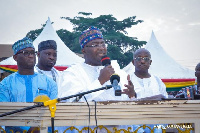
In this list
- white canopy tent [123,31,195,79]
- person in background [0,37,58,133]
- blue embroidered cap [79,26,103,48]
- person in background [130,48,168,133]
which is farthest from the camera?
white canopy tent [123,31,195,79]

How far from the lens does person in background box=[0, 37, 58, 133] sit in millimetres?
3096

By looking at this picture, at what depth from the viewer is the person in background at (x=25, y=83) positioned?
3.10m

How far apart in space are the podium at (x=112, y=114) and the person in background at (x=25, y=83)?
943 mm

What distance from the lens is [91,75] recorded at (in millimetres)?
3334

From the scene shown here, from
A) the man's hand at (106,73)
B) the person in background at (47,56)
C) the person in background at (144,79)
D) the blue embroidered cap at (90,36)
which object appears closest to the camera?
the man's hand at (106,73)

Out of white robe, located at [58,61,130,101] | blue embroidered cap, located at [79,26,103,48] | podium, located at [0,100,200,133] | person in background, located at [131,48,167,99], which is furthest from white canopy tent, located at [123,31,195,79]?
podium, located at [0,100,200,133]

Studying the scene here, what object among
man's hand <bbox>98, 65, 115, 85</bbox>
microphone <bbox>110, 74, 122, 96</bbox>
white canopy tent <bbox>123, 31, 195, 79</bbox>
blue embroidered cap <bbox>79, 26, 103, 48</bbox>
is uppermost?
white canopy tent <bbox>123, 31, 195, 79</bbox>

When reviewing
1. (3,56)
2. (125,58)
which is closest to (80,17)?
(125,58)

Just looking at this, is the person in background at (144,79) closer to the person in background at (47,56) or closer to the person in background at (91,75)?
the person in background at (91,75)

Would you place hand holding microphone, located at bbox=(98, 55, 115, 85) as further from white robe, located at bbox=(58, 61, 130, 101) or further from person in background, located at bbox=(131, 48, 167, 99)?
person in background, located at bbox=(131, 48, 167, 99)

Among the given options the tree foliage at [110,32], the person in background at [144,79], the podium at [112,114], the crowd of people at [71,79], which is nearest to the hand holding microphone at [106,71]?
the crowd of people at [71,79]

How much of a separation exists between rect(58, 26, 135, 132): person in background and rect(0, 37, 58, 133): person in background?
11.8 inches

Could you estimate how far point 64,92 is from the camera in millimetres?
3014

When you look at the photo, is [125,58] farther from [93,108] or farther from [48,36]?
[93,108]
